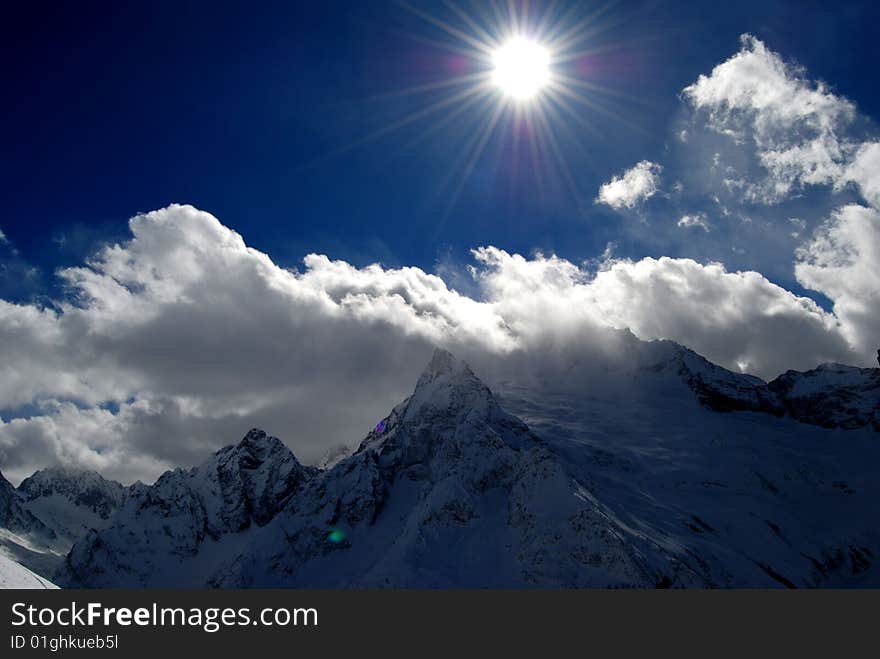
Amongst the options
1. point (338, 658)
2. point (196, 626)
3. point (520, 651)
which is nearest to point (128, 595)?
point (196, 626)

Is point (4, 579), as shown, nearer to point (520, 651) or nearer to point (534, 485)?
point (520, 651)

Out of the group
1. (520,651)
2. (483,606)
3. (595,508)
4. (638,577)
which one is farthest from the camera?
(595,508)

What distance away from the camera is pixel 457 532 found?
7121 inches

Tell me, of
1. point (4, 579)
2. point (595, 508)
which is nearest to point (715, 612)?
point (4, 579)

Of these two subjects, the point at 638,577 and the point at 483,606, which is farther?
the point at 638,577

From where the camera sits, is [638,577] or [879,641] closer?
[879,641]

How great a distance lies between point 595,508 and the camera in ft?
551

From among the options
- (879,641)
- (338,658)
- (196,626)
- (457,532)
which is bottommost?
(879,641)

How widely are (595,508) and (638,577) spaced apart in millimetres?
27146

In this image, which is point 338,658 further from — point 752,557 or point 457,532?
point 752,557

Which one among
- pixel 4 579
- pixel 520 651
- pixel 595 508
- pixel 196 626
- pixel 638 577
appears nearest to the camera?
pixel 4 579

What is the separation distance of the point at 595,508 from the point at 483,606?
4174 inches

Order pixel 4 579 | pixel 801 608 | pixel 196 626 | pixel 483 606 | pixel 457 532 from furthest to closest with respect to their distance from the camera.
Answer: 1. pixel 457 532
2. pixel 801 608
3. pixel 483 606
4. pixel 196 626
5. pixel 4 579

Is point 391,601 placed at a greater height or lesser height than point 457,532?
lesser
